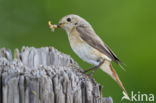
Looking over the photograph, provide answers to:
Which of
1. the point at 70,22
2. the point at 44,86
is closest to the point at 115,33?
the point at 70,22

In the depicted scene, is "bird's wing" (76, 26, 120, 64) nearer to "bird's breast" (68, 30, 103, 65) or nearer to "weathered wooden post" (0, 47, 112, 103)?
"bird's breast" (68, 30, 103, 65)

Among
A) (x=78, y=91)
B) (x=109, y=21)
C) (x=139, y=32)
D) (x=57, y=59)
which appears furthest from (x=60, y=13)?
(x=78, y=91)

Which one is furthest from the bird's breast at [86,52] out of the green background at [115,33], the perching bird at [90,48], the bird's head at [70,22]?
the green background at [115,33]

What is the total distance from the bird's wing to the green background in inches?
41.2

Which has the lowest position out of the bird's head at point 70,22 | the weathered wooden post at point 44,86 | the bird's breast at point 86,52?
the weathered wooden post at point 44,86

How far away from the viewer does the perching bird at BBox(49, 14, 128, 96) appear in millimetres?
5730

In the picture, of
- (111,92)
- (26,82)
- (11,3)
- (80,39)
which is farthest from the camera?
(11,3)

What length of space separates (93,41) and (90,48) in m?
0.14

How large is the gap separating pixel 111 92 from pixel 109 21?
1.27 metres

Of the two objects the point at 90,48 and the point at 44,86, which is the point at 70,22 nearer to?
the point at 90,48

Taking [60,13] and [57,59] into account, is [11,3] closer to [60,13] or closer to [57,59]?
[60,13]

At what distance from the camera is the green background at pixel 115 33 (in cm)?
695

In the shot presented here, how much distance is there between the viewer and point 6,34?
8.27 m

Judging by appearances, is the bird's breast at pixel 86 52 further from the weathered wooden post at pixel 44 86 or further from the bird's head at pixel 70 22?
the weathered wooden post at pixel 44 86
